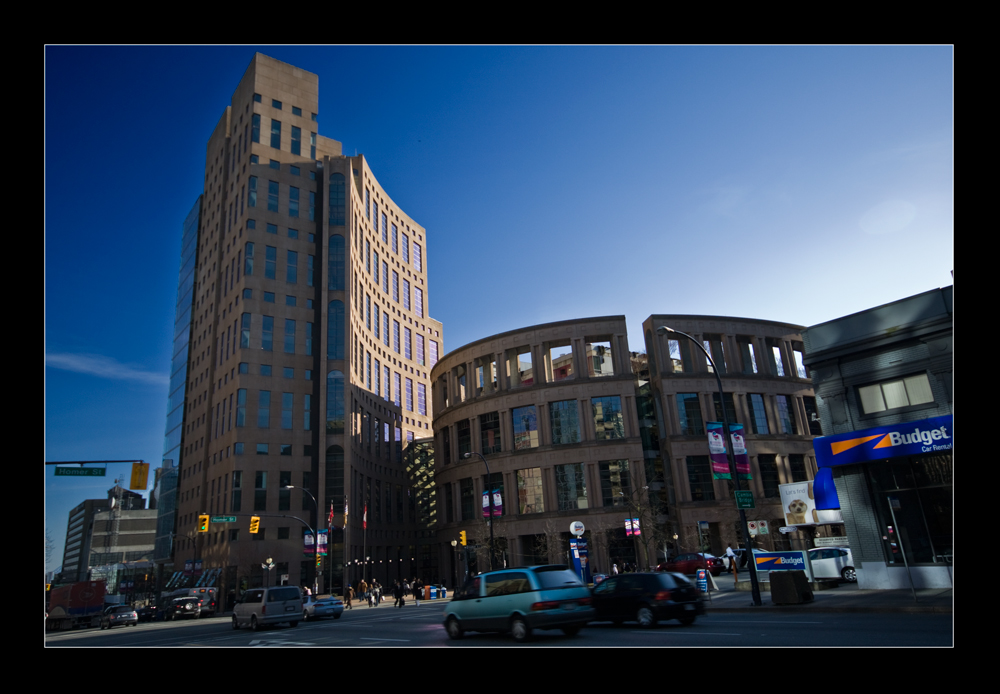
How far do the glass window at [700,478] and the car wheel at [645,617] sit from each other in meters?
46.9

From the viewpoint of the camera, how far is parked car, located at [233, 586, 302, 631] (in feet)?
85.5

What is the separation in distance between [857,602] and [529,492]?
4507 cm

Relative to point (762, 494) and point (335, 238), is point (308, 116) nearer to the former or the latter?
point (335, 238)

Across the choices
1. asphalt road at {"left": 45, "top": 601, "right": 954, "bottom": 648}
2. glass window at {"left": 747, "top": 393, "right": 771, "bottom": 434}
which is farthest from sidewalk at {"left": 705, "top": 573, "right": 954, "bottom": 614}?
glass window at {"left": 747, "top": 393, "right": 771, "bottom": 434}

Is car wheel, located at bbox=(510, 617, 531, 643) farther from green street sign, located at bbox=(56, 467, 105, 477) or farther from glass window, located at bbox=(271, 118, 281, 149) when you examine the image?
glass window, located at bbox=(271, 118, 281, 149)

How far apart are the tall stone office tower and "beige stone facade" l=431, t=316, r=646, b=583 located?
46.1ft

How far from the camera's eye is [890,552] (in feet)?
76.1

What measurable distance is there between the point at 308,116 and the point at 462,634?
8084 cm

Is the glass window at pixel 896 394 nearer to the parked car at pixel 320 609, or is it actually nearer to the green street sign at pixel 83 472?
the parked car at pixel 320 609

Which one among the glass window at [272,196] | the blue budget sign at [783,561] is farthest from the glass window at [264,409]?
the blue budget sign at [783,561]

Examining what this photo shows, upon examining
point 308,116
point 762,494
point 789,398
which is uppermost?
point 308,116
